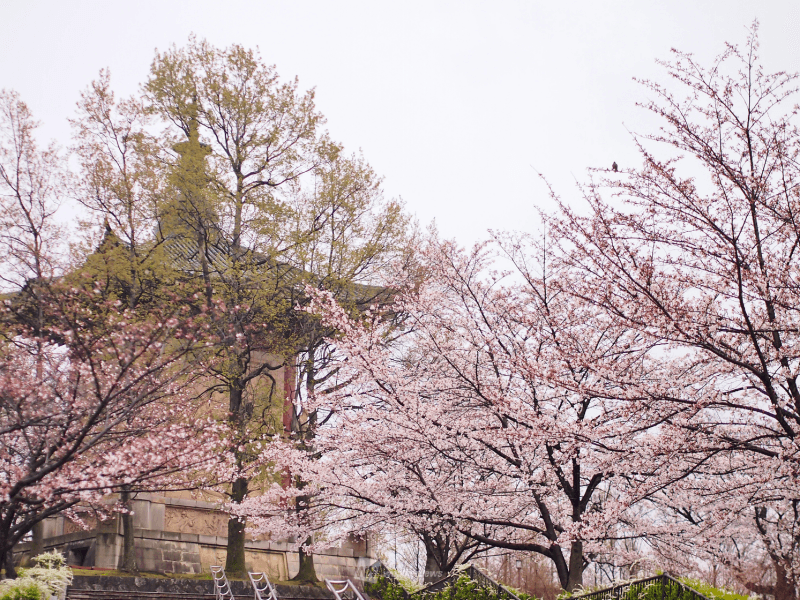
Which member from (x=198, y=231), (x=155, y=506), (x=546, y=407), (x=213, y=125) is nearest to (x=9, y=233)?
(x=198, y=231)

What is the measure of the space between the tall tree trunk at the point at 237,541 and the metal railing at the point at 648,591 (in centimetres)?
874

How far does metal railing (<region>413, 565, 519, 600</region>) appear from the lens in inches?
469

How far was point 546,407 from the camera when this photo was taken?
1156 centimetres

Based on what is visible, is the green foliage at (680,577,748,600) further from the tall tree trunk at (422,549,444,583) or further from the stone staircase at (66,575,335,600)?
the stone staircase at (66,575,335,600)

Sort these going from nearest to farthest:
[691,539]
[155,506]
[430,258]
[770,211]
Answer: [770,211] → [691,539] → [430,258] → [155,506]

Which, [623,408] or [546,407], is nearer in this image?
[623,408]

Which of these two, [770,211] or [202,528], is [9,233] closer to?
[202,528]

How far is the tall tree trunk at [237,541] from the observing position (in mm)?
15688

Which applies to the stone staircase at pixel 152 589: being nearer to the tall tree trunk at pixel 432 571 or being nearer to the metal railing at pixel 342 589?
the metal railing at pixel 342 589

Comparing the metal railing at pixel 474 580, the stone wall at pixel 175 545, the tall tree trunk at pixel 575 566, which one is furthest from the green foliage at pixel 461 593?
the stone wall at pixel 175 545

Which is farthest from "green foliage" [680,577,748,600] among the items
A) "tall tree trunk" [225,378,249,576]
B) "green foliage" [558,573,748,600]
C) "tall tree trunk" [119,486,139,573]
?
"tall tree trunk" [119,486,139,573]

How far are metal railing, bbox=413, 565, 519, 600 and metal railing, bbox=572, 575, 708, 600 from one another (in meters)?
1.66

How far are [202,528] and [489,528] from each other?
8845mm

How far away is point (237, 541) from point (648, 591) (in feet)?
32.5
